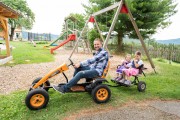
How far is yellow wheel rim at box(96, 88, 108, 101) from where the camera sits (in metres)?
4.47

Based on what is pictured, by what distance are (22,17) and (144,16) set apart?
1254 inches

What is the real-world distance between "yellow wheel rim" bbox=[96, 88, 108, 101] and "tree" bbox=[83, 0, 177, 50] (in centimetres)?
1094

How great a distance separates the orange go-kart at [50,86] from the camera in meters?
3.97

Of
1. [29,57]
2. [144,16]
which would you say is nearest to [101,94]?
[29,57]

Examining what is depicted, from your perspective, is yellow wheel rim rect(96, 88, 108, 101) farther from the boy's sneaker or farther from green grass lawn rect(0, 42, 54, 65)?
green grass lawn rect(0, 42, 54, 65)

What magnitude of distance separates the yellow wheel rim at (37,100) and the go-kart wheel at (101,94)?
1.14 meters

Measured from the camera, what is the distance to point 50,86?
454 centimetres

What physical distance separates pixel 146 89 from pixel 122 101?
141 cm

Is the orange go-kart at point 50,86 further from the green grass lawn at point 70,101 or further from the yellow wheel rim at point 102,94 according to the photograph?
the green grass lawn at point 70,101

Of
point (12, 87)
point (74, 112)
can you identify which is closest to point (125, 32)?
point (12, 87)

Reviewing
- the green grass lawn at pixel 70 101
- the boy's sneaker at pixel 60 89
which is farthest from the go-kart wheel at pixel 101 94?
the boy's sneaker at pixel 60 89

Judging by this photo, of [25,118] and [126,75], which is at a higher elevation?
[126,75]

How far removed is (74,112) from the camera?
13.1 ft

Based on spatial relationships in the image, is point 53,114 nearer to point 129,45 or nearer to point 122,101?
point 122,101
